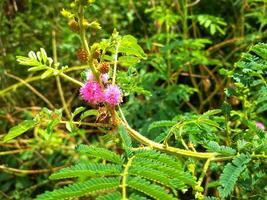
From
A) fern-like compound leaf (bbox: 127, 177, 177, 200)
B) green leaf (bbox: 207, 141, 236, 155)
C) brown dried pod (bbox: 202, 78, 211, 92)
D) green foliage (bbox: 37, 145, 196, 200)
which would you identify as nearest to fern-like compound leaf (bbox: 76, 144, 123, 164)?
green foliage (bbox: 37, 145, 196, 200)

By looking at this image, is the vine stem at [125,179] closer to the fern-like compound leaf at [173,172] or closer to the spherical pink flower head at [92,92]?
the fern-like compound leaf at [173,172]

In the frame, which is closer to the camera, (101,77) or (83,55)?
(83,55)

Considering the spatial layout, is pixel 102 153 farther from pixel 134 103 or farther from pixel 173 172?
pixel 134 103

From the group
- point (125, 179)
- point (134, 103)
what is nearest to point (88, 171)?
point (125, 179)

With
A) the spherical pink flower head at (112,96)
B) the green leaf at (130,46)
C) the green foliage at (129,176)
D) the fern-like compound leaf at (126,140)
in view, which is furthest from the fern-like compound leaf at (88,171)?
the green leaf at (130,46)

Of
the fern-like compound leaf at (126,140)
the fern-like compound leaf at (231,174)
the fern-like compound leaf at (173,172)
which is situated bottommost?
the fern-like compound leaf at (231,174)

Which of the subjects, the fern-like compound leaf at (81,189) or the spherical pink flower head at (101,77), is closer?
the fern-like compound leaf at (81,189)

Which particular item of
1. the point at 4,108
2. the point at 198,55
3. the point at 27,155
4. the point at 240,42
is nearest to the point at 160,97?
the point at 198,55
